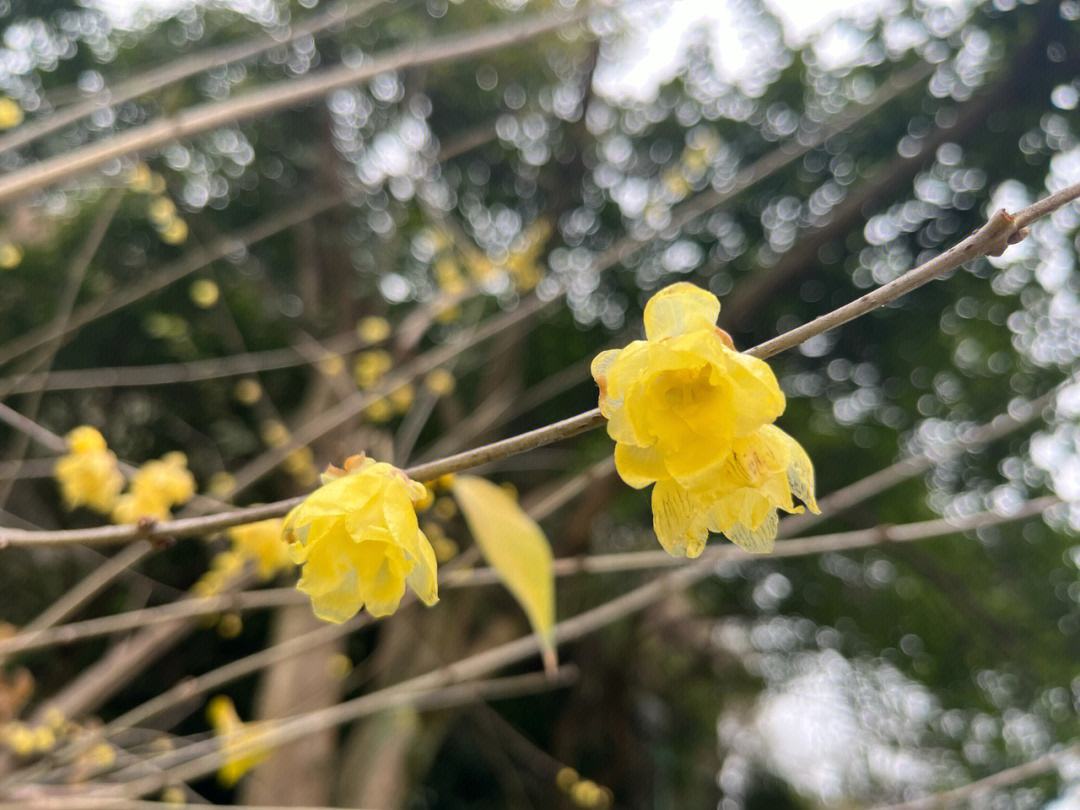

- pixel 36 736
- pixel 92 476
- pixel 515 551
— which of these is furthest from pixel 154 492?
pixel 515 551

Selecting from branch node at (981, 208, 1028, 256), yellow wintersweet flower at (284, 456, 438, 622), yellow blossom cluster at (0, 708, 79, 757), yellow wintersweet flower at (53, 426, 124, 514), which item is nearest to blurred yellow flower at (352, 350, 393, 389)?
yellow wintersweet flower at (53, 426, 124, 514)

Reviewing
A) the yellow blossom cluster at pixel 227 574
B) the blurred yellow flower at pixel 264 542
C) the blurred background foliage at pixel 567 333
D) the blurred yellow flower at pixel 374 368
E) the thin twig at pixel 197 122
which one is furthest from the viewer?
the blurred yellow flower at pixel 374 368

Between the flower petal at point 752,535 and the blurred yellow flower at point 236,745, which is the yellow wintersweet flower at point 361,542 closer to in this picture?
the flower petal at point 752,535

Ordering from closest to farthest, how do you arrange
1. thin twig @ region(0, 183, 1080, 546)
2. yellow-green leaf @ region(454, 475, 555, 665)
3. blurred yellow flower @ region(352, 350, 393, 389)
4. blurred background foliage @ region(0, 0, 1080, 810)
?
thin twig @ region(0, 183, 1080, 546) → yellow-green leaf @ region(454, 475, 555, 665) → blurred background foliage @ region(0, 0, 1080, 810) → blurred yellow flower @ region(352, 350, 393, 389)

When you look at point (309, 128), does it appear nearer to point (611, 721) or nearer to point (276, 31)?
point (276, 31)

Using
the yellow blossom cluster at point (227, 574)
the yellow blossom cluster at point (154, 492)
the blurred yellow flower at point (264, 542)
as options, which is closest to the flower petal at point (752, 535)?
the blurred yellow flower at point (264, 542)

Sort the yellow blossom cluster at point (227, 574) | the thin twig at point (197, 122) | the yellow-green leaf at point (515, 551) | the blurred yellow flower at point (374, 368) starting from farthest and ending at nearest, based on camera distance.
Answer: the blurred yellow flower at point (374, 368)
the yellow blossom cluster at point (227, 574)
the thin twig at point (197, 122)
the yellow-green leaf at point (515, 551)

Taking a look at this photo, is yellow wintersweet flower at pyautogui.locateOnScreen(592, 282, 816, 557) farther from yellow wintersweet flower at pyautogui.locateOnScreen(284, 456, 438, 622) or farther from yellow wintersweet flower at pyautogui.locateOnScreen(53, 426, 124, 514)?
yellow wintersweet flower at pyautogui.locateOnScreen(53, 426, 124, 514)
